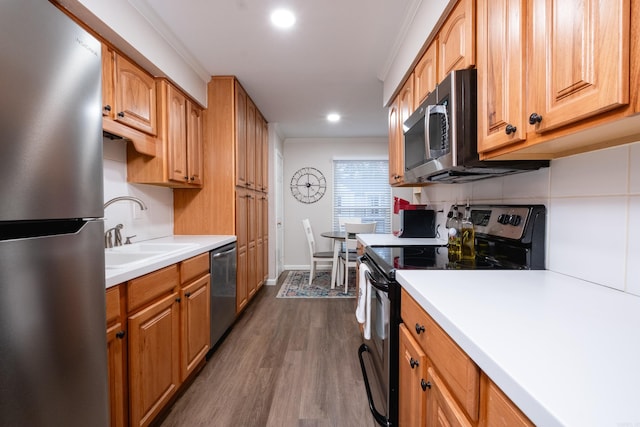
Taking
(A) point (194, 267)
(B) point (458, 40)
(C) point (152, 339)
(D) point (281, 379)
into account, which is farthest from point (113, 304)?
(B) point (458, 40)

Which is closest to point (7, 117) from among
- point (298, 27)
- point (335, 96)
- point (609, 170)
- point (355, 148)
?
point (609, 170)

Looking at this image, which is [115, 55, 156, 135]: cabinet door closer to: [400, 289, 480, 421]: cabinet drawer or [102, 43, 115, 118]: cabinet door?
[102, 43, 115, 118]: cabinet door

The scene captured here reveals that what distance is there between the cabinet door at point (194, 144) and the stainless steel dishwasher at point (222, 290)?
0.69 m

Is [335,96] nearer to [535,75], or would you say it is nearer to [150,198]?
[150,198]

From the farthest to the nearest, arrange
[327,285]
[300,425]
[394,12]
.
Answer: [327,285], [394,12], [300,425]

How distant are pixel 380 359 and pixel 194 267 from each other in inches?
49.4

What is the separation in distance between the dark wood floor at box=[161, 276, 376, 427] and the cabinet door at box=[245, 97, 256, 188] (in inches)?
59.4

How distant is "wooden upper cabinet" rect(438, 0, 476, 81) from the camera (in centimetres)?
117

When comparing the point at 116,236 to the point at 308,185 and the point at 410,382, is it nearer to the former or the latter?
the point at 410,382

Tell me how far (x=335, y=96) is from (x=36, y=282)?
Answer: 303 cm

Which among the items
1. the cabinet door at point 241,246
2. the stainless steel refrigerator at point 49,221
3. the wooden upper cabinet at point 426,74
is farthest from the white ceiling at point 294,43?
the stainless steel refrigerator at point 49,221

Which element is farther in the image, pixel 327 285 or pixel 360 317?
pixel 327 285

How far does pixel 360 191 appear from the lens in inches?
201

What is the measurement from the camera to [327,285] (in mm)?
4035
